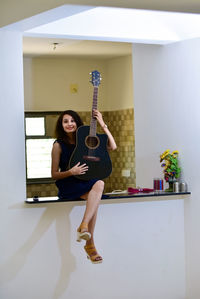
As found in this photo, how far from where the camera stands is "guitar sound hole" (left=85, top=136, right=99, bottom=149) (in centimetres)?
494

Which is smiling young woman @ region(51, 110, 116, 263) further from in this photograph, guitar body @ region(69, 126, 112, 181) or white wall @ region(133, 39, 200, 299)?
white wall @ region(133, 39, 200, 299)

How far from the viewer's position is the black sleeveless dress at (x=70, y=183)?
4984 millimetres

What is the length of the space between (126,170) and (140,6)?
461 centimetres

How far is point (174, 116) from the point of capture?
5.76m

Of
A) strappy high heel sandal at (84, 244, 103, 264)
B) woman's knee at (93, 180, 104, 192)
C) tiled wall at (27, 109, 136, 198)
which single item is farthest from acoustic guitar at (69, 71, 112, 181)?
tiled wall at (27, 109, 136, 198)

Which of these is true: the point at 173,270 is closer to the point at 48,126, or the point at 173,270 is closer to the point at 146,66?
the point at 146,66

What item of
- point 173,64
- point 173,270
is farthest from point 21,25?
point 173,270

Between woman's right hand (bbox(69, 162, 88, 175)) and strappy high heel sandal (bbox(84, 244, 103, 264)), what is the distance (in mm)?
595

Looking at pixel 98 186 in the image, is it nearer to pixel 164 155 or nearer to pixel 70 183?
pixel 70 183

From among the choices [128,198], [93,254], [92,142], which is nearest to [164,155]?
[128,198]

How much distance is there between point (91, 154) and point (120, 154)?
4342mm

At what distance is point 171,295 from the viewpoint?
5559 millimetres

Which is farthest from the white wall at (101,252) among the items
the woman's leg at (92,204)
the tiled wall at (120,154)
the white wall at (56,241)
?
the tiled wall at (120,154)

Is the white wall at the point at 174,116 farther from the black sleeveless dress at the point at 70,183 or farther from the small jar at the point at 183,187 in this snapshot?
the black sleeveless dress at the point at 70,183
